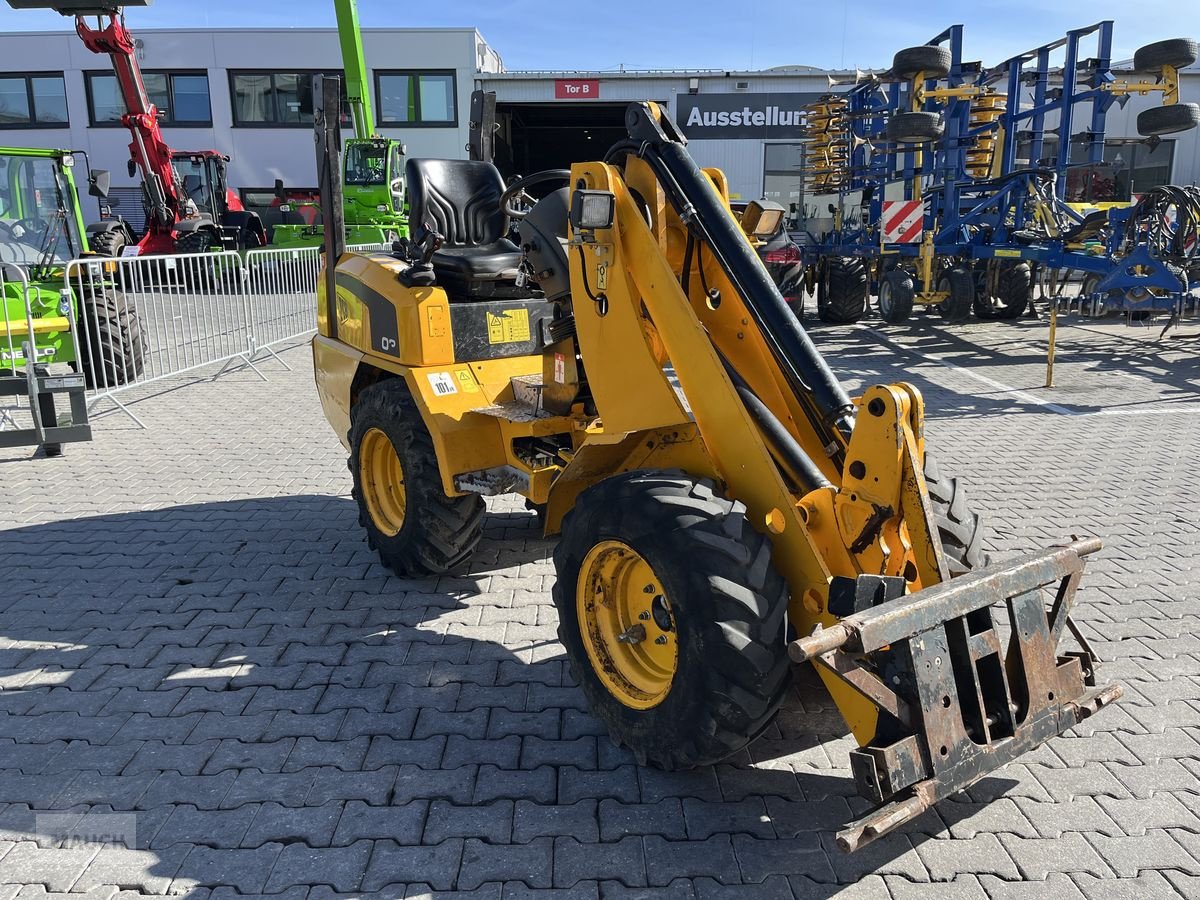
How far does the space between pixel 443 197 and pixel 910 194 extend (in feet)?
42.0

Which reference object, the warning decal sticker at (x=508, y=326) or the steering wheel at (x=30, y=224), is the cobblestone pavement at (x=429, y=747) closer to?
the warning decal sticker at (x=508, y=326)

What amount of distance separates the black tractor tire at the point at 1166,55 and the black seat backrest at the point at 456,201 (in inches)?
433

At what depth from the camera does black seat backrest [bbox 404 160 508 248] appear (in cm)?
478

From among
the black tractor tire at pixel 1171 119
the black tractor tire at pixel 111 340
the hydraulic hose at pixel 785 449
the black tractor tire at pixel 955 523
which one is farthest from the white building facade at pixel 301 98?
the hydraulic hose at pixel 785 449

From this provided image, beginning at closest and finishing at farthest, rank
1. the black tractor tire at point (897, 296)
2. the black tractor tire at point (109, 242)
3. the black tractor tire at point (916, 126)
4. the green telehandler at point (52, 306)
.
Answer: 1. the green telehandler at point (52, 306)
2. the black tractor tire at point (916, 126)
3. the black tractor tire at point (897, 296)
4. the black tractor tire at point (109, 242)

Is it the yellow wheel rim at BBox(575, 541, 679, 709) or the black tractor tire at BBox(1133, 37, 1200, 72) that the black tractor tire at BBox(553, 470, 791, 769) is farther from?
the black tractor tire at BBox(1133, 37, 1200, 72)

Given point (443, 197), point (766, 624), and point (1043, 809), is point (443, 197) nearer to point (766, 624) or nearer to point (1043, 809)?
point (766, 624)

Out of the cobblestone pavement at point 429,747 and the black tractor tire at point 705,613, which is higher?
the black tractor tire at point 705,613

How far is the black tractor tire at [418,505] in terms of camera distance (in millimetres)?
4352

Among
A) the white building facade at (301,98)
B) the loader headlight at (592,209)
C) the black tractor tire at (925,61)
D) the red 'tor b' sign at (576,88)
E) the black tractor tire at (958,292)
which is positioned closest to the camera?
the loader headlight at (592,209)

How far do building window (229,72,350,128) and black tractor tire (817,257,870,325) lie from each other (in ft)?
59.8

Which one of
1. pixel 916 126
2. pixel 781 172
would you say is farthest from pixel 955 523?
pixel 781 172

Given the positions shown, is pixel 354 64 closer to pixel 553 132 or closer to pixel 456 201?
pixel 553 132

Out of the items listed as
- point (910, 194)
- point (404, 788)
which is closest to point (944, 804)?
point (404, 788)
